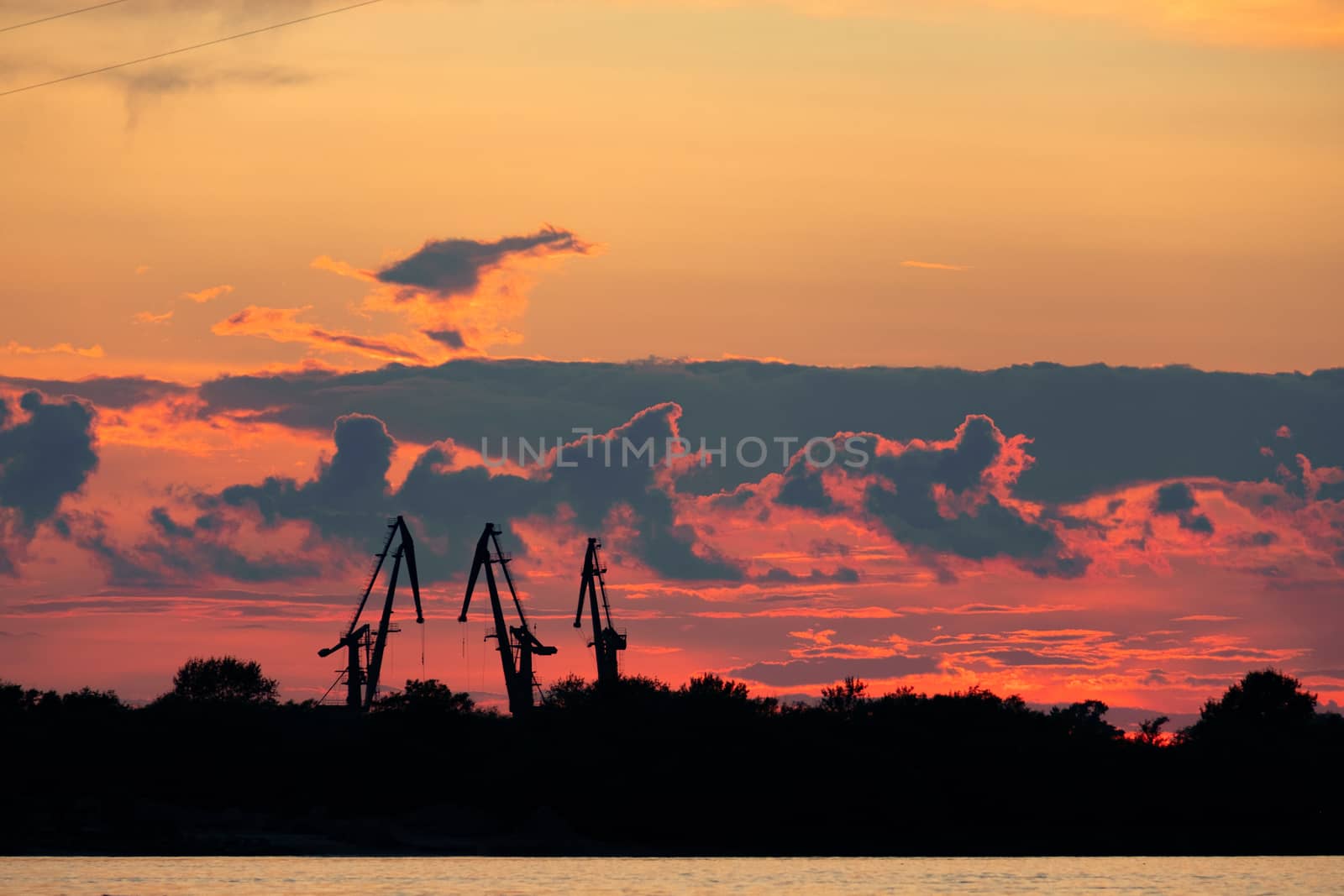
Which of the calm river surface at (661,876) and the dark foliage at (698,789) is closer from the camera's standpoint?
the calm river surface at (661,876)

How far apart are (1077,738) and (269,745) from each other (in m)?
70.3

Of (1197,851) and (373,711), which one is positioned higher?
(373,711)

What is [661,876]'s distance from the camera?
135 meters

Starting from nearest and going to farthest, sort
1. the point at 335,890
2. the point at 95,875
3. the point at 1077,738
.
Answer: the point at 335,890 < the point at 95,875 < the point at 1077,738

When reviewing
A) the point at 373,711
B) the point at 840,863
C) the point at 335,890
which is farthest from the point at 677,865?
the point at 373,711

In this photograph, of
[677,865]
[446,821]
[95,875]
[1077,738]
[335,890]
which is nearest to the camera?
[335,890]

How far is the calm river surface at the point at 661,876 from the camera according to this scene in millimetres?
117438

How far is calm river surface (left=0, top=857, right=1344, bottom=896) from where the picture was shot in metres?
117

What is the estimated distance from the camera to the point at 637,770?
17000 cm

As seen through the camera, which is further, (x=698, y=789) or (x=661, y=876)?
(x=698, y=789)

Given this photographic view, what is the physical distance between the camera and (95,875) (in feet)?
408

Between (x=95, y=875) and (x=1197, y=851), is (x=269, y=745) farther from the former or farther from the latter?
(x=1197, y=851)

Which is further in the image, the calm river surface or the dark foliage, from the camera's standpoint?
the dark foliage

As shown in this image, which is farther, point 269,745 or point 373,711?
point 373,711
